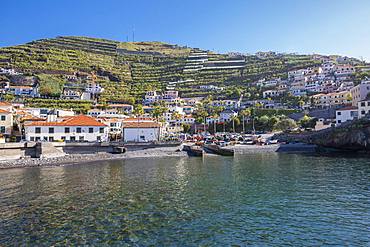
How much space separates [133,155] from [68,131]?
48.2 feet

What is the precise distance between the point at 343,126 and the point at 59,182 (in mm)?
53313

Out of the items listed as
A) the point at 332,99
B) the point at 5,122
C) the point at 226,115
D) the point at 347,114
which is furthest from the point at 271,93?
the point at 5,122

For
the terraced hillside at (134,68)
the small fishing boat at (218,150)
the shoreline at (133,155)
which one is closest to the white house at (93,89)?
the terraced hillside at (134,68)

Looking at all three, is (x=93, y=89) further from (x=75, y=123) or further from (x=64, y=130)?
(x=64, y=130)

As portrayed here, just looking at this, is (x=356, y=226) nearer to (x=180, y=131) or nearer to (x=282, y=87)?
(x=180, y=131)

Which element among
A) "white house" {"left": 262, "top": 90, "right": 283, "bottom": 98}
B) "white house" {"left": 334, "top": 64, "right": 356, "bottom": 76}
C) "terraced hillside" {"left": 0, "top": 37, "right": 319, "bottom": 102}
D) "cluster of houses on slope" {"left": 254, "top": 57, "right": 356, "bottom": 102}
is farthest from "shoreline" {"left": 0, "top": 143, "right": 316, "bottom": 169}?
"white house" {"left": 334, "top": 64, "right": 356, "bottom": 76}

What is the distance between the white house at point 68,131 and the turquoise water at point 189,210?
26.7 meters

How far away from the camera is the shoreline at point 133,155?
44.6 meters

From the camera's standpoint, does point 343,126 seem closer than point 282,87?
Yes

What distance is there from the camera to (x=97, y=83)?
137 m

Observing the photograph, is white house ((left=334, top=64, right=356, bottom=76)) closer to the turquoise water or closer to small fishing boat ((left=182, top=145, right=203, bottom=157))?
small fishing boat ((left=182, top=145, right=203, bottom=157))

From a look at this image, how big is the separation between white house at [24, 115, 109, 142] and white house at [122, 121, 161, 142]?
445 cm

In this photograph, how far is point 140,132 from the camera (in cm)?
6294

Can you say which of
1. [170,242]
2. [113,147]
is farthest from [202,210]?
[113,147]
